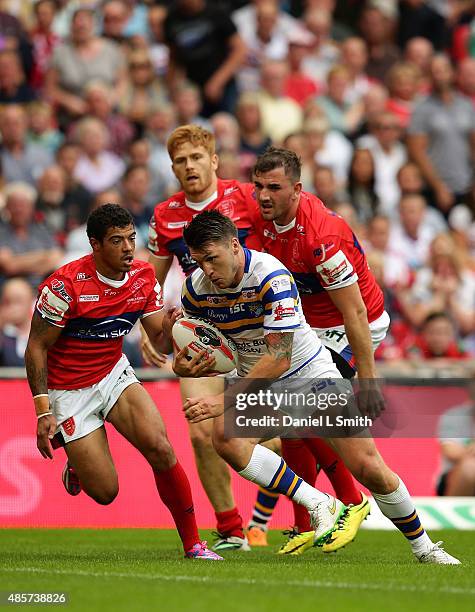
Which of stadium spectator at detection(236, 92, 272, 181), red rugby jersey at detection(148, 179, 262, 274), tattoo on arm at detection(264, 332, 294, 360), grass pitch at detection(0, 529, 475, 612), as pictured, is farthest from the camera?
stadium spectator at detection(236, 92, 272, 181)

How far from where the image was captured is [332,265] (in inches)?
342

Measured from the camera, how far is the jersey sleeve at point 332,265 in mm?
8672

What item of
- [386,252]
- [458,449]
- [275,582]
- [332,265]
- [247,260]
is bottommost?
[458,449]

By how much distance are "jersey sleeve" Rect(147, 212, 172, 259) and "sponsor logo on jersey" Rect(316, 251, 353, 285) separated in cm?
176

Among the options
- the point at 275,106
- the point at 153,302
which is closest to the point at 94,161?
the point at 275,106

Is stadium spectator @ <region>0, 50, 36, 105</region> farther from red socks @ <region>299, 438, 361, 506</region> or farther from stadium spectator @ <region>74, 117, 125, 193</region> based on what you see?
red socks @ <region>299, 438, 361, 506</region>

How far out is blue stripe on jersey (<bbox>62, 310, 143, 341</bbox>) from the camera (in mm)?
8898

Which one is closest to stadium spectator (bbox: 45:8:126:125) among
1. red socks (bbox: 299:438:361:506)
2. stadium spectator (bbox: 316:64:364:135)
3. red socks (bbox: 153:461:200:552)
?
stadium spectator (bbox: 316:64:364:135)

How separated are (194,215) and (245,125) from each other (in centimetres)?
734

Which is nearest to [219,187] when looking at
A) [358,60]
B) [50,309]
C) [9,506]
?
[50,309]

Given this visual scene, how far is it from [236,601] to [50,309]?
2860mm

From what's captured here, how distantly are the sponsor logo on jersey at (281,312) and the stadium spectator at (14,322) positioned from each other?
5.37 m

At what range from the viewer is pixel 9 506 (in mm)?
12086

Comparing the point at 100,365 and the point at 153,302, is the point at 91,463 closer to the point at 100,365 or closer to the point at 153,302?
the point at 100,365
